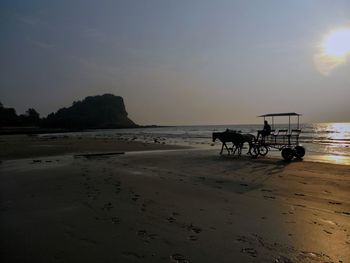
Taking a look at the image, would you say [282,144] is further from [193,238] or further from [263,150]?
[193,238]

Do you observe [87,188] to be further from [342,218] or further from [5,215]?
[342,218]

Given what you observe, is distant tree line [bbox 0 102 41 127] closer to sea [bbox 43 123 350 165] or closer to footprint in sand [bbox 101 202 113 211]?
sea [bbox 43 123 350 165]

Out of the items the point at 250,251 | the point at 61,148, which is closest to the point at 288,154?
the point at 250,251

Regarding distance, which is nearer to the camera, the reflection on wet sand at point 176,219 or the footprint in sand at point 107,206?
the reflection on wet sand at point 176,219

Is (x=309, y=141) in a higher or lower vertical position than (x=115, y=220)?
higher

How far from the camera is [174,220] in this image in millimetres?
7297

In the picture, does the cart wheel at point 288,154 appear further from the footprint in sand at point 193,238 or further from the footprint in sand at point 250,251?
the footprint in sand at point 250,251

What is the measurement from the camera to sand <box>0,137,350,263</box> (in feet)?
17.9

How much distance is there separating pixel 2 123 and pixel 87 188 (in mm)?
117369

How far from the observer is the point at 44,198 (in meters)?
9.70

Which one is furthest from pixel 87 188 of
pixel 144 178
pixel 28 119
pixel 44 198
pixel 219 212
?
pixel 28 119

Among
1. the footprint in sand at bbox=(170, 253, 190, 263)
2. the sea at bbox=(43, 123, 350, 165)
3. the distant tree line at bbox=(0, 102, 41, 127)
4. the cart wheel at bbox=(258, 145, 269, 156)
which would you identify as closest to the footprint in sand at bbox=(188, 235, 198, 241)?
the footprint in sand at bbox=(170, 253, 190, 263)

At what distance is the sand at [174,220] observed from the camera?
17.9 ft

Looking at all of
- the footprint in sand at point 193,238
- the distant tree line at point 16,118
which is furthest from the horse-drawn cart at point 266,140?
the distant tree line at point 16,118
